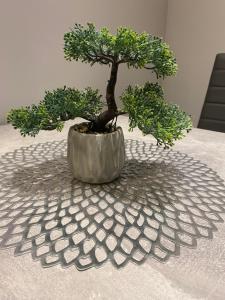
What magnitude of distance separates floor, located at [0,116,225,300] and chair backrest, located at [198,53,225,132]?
3.76 ft

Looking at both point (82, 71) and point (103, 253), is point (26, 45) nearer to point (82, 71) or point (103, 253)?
point (82, 71)

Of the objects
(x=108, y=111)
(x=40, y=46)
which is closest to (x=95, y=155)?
(x=108, y=111)

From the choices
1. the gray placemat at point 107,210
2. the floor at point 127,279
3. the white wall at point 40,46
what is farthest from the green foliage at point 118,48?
the white wall at point 40,46

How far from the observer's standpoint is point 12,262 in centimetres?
50

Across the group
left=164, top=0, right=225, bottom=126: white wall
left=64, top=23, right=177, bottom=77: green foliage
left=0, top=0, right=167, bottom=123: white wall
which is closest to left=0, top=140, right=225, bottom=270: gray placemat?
left=64, top=23, right=177, bottom=77: green foliage

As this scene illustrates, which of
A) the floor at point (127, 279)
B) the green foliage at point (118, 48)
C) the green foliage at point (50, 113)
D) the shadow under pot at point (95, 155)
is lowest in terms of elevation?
the floor at point (127, 279)

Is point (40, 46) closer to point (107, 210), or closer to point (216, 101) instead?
point (216, 101)

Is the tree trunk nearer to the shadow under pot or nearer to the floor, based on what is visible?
the shadow under pot

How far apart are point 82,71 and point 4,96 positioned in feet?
1.78

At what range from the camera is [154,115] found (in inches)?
27.1

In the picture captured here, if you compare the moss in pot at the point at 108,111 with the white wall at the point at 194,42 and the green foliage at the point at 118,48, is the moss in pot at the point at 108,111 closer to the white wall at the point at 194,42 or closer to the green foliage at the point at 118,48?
the green foliage at the point at 118,48

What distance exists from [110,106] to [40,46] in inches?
39.3

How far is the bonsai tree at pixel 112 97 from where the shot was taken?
25.1 inches

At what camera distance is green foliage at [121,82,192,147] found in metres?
0.64
